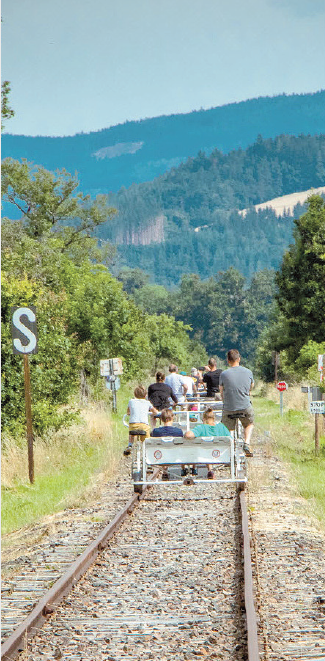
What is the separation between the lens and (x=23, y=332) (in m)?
16.5

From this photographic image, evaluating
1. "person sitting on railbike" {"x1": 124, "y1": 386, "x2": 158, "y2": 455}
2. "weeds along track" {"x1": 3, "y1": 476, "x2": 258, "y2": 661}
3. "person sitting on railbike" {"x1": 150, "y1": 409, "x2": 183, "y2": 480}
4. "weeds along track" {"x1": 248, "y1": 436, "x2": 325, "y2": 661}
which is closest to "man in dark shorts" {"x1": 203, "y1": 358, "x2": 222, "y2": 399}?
"weeds along track" {"x1": 248, "y1": 436, "x2": 325, "y2": 661}

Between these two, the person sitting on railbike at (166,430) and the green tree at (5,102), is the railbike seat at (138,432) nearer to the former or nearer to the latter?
the person sitting on railbike at (166,430)

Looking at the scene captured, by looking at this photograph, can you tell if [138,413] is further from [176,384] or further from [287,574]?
[287,574]

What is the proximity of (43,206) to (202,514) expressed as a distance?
5388 cm

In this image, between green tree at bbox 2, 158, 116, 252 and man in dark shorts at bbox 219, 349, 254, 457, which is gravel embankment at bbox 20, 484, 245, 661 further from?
green tree at bbox 2, 158, 116, 252

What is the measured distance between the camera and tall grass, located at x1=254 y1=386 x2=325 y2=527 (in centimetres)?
1550

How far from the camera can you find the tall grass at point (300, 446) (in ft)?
50.9

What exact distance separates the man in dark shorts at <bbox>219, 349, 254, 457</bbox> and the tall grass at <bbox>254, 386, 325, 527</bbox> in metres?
1.64

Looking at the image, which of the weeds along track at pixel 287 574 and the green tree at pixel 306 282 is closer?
the weeds along track at pixel 287 574

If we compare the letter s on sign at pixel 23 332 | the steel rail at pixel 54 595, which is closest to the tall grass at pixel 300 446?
the steel rail at pixel 54 595

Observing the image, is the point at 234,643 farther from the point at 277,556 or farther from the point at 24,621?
the point at 277,556

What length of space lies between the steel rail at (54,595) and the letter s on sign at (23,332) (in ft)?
17.2

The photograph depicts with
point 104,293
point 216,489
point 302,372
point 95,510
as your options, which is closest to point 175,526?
point 95,510

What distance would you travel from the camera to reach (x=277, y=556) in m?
9.99
